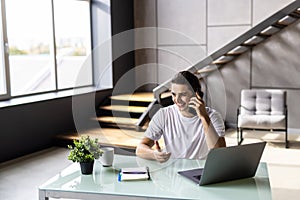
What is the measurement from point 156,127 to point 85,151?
53cm

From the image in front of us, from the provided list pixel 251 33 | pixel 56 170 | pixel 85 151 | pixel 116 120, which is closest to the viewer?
pixel 85 151

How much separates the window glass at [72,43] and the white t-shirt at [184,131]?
415cm

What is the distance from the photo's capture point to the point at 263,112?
5895mm

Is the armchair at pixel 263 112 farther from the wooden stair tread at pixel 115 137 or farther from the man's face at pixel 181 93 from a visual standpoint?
the man's face at pixel 181 93

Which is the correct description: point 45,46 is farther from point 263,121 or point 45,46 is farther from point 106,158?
point 106,158

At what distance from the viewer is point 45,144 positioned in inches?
218

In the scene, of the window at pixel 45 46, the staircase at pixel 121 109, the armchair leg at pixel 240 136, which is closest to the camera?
the window at pixel 45 46

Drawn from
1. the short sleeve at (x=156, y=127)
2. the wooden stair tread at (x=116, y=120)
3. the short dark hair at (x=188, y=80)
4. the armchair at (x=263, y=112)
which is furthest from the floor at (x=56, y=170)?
the short dark hair at (x=188, y=80)

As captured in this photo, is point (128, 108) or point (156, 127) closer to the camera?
point (156, 127)

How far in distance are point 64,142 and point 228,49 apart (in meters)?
2.67

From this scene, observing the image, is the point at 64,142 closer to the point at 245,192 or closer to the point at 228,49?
the point at 228,49

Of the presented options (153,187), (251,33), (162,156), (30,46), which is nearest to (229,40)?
(251,33)

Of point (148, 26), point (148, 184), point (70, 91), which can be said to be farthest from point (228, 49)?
point (148, 184)

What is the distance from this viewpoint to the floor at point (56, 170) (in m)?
3.70
